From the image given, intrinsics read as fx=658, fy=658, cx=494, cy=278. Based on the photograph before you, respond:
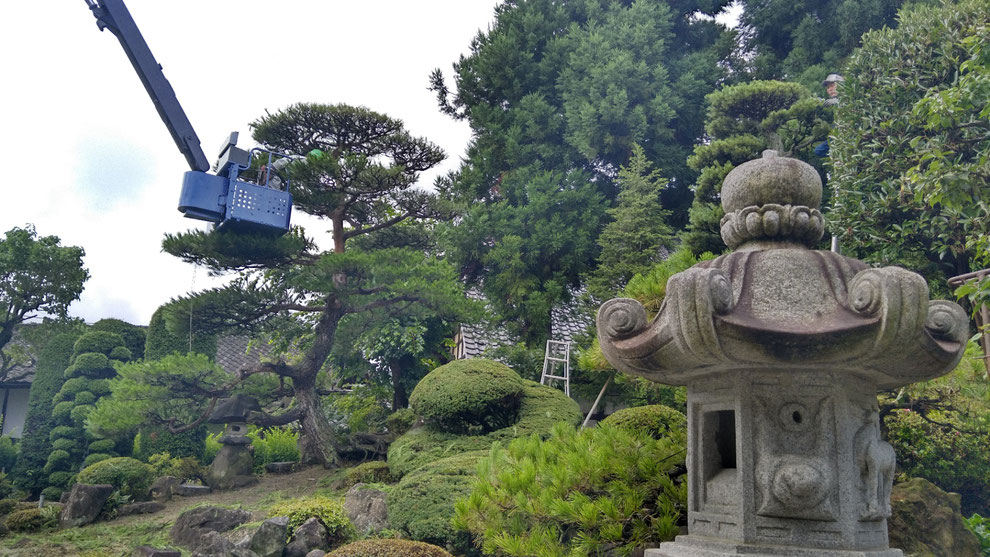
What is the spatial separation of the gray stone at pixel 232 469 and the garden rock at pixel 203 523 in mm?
3335

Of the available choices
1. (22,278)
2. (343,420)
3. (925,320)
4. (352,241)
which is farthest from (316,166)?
(925,320)

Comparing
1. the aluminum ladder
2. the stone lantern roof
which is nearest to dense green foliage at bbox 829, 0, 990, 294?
the aluminum ladder

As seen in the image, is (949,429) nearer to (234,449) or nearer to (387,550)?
(387,550)

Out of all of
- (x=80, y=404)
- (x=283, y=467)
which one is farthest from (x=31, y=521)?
(x=80, y=404)

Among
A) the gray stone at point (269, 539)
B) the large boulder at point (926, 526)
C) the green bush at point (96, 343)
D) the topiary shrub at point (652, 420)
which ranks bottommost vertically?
the gray stone at point (269, 539)

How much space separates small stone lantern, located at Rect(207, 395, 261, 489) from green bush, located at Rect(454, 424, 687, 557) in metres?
8.37

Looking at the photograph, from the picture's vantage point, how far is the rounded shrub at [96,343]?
15.1 meters

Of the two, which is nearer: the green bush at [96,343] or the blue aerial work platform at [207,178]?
the blue aerial work platform at [207,178]

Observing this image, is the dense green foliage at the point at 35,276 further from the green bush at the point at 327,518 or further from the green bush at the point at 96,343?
the green bush at the point at 327,518

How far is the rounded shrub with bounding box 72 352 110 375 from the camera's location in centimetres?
1472

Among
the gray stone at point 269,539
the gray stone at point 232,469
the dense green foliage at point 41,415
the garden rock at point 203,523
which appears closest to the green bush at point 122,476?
the gray stone at point 232,469

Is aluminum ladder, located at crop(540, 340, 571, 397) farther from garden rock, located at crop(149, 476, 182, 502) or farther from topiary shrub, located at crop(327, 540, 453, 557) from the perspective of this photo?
topiary shrub, located at crop(327, 540, 453, 557)

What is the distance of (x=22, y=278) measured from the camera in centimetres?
1482

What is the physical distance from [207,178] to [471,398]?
5.72 metres
